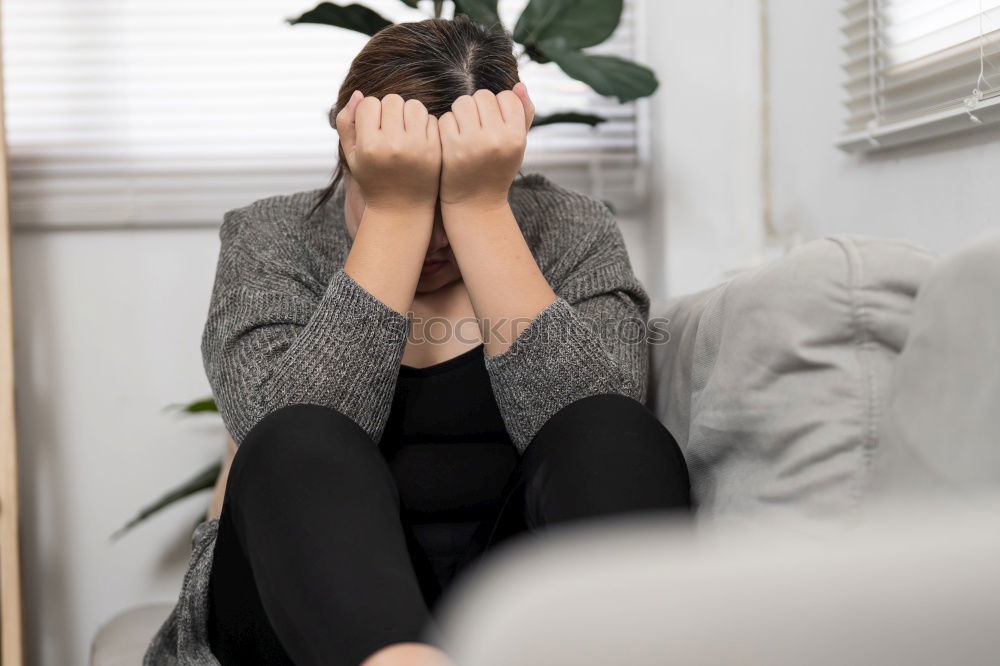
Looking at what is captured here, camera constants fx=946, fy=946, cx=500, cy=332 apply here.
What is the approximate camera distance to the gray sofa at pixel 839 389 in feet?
1.82

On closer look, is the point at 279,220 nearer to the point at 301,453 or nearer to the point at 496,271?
the point at 496,271

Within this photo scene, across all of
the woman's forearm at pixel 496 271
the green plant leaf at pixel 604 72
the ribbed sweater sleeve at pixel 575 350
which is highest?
the green plant leaf at pixel 604 72

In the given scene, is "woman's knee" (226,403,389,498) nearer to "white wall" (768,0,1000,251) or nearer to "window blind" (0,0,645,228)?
"white wall" (768,0,1000,251)

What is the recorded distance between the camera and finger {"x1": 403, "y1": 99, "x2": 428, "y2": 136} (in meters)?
0.94

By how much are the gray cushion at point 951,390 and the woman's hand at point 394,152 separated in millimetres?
497

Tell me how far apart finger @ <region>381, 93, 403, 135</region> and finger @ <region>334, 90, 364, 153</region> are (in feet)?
0.11

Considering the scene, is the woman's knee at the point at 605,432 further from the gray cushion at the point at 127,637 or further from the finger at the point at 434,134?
the gray cushion at the point at 127,637

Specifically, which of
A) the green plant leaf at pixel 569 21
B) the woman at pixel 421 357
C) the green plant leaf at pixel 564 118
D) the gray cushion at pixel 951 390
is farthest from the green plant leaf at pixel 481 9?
the gray cushion at pixel 951 390

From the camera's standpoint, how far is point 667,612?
34 centimetres

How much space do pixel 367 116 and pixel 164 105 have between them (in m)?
1.06

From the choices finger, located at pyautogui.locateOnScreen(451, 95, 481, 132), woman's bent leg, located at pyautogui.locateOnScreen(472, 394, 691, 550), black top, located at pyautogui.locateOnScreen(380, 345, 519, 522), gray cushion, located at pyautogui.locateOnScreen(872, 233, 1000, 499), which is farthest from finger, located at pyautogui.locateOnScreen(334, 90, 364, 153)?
gray cushion, located at pyautogui.locateOnScreen(872, 233, 1000, 499)

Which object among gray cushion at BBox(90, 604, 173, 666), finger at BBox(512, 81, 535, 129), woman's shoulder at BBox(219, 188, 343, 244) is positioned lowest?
gray cushion at BBox(90, 604, 173, 666)

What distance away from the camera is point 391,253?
0.94 metres

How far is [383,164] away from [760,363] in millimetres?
417
